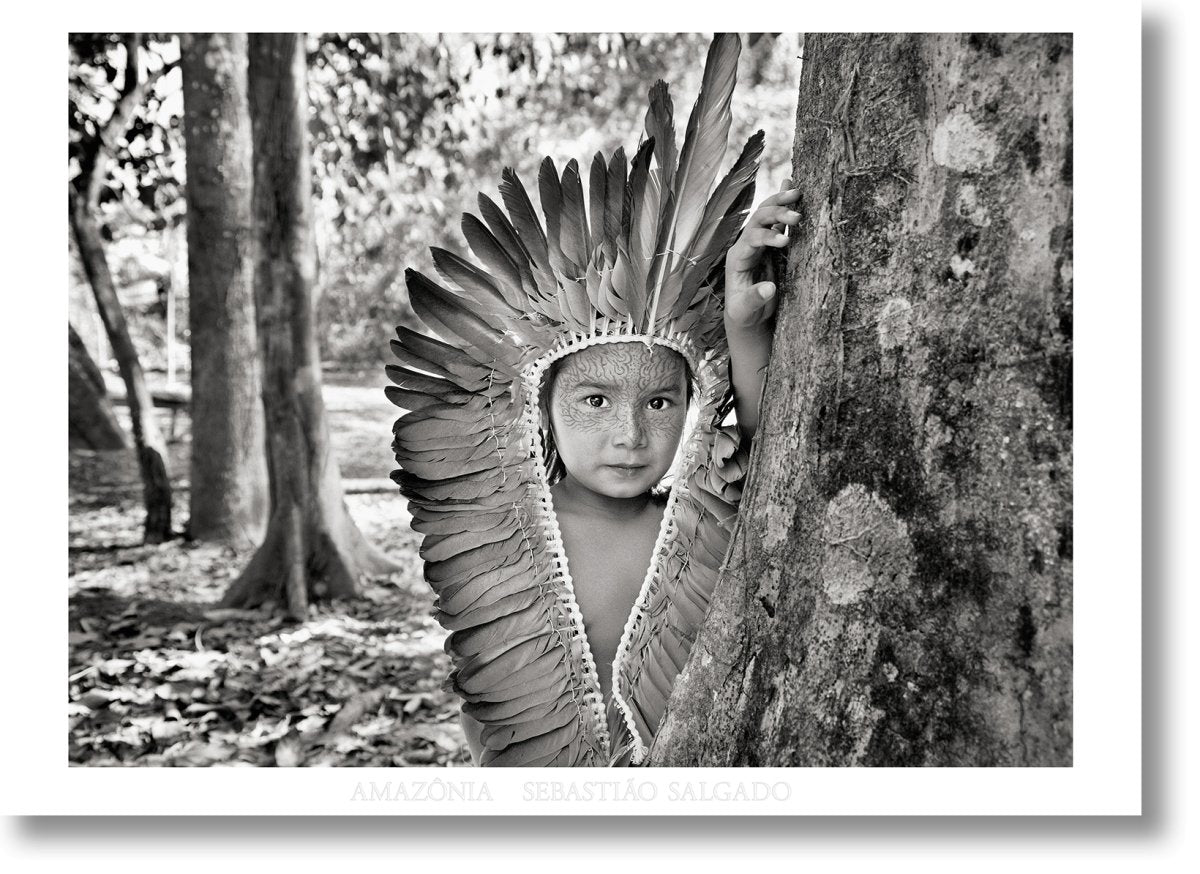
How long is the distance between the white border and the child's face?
0.48 metres

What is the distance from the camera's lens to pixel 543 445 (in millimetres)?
1669

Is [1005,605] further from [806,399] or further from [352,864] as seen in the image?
[352,864]

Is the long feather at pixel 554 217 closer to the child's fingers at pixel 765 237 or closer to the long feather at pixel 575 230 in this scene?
the long feather at pixel 575 230

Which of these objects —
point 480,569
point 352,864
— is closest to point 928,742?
point 480,569

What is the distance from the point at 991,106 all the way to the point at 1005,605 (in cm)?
64

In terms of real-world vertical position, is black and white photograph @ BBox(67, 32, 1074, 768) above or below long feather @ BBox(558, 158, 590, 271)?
below

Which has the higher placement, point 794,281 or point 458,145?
point 458,145

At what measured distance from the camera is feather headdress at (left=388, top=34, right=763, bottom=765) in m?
1.56

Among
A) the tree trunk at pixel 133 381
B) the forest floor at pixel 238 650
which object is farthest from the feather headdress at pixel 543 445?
the tree trunk at pixel 133 381

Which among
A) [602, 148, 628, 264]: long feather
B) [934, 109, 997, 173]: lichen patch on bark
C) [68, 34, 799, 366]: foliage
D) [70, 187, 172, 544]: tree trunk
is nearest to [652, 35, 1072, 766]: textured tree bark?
[934, 109, 997, 173]: lichen patch on bark

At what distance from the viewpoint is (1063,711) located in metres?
1.33

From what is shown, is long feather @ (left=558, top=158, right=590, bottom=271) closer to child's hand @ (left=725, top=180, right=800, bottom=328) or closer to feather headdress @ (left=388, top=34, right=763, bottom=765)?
feather headdress @ (left=388, top=34, right=763, bottom=765)

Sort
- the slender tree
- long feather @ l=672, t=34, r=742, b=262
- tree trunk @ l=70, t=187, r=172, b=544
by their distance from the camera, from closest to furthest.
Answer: long feather @ l=672, t=34, r=742, b=262 → the slender tree → tree trunk @ l=70, t=187, r=172, b=544
